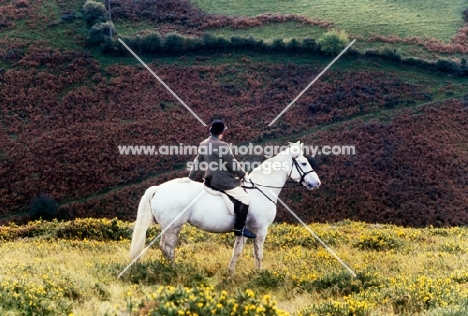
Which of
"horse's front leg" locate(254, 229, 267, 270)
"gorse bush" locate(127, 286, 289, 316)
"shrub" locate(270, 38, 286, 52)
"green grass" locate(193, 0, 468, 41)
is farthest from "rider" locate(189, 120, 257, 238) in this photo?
"green grass" locate(193, 0, 468, 41)

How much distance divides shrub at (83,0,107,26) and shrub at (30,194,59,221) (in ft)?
93.6

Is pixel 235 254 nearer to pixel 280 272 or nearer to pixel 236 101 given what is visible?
pixel 280 272

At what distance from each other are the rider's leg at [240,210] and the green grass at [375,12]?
4503 cm

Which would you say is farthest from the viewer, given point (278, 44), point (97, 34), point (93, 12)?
point (93, 12)

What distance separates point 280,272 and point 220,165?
112 inches

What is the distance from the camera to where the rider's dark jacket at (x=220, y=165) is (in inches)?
437

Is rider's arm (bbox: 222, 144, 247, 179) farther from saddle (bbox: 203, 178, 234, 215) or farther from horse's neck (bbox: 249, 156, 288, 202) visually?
horse's neck (bbox: 249, 156, 288, 202)

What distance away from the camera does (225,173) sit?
11172 millimetres

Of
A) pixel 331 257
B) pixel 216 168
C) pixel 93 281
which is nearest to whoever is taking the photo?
pixel 93 281

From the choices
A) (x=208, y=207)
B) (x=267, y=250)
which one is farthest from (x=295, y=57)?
(x=208, y=207)

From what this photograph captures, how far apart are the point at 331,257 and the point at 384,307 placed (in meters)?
4.52

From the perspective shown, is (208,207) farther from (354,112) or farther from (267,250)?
(354,112)

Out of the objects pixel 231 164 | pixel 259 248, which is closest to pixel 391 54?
pixel 259 248

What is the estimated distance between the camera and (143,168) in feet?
108
